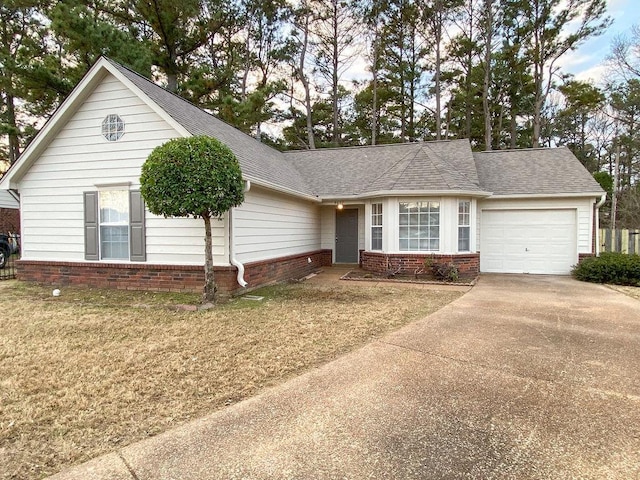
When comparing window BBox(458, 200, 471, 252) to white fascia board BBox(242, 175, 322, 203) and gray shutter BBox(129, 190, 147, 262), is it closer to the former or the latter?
white fascia board BBox(242, 175, 322, 203)

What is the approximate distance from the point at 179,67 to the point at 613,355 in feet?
63.4

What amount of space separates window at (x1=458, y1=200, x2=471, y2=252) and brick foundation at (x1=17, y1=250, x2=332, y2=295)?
5.18 metres

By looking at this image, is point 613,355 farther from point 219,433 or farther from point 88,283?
point 88,283

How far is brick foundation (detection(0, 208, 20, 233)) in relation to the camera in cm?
1658

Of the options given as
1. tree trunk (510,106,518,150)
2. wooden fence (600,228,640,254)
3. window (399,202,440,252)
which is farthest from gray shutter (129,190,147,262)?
tree trunk (510,106,518,150)

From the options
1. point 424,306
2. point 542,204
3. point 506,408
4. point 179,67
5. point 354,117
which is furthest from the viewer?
point 354,117

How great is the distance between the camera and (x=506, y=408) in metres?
3.04

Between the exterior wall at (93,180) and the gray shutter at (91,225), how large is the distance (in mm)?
201

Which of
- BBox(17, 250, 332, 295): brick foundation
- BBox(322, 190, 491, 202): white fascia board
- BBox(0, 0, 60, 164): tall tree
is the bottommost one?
BBox(17, 250, 332, 295): brick foundation

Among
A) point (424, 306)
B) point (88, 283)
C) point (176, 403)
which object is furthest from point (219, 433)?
point (88, 283)

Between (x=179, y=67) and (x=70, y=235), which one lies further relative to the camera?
(x=179, y=67)

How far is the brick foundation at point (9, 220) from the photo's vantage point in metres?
16.6

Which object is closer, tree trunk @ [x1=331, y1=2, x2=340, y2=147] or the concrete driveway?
the concrete driveway

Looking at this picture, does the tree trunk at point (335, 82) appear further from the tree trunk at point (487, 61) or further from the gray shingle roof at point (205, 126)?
the gray shingle roof at point (205, 126)
